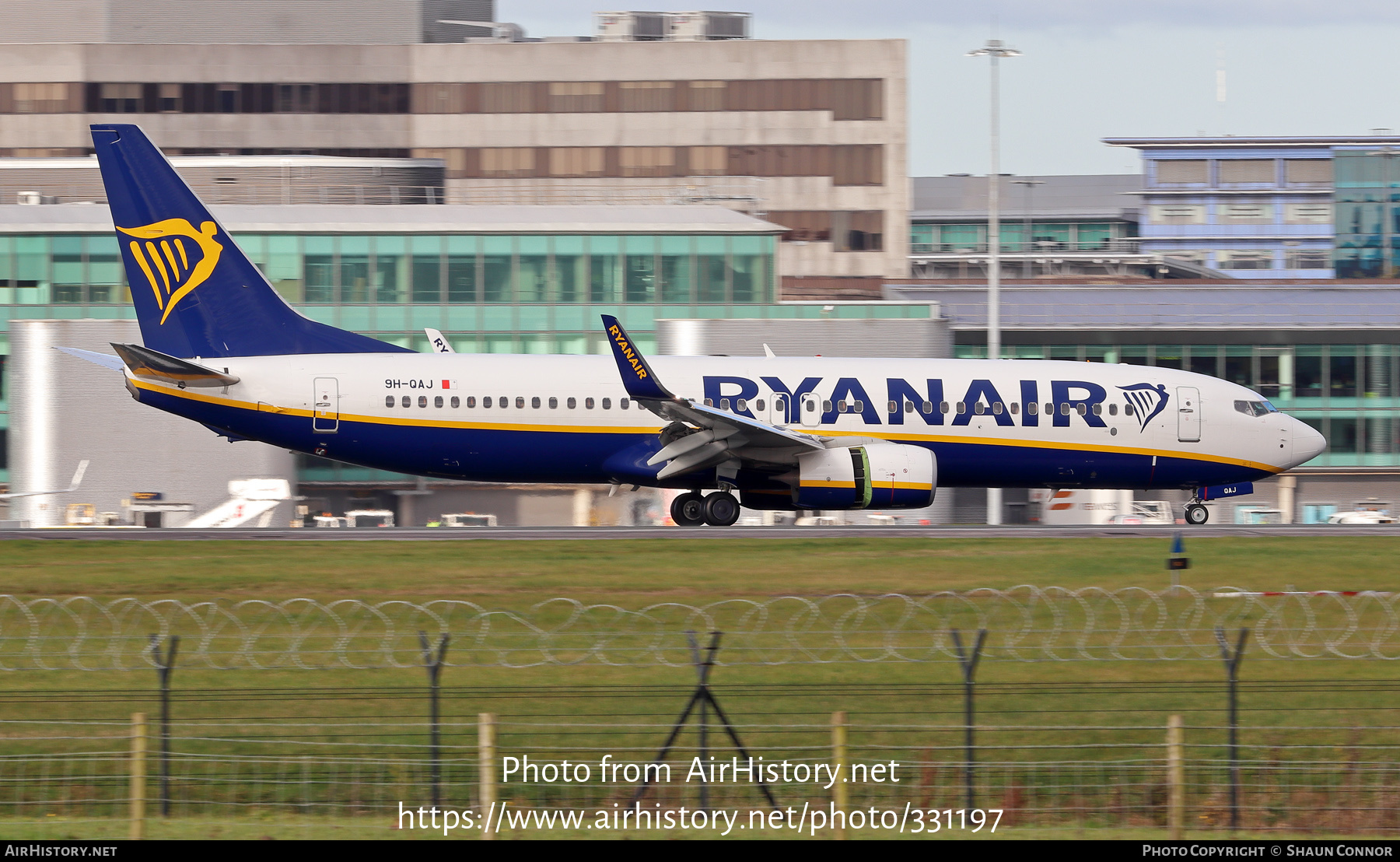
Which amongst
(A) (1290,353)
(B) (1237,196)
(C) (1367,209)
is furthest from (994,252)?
(B) (1237,196)

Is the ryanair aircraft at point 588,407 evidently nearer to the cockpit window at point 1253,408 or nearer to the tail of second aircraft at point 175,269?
the tail of second aircraft at point 175,269

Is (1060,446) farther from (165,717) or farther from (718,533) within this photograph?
(165,717)

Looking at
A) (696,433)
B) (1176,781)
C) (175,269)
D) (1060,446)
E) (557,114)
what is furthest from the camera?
(557,114)

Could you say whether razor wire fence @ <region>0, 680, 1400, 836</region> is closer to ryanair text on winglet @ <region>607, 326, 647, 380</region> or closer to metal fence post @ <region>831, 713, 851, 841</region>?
metal fence post @ <region>831, 713, 851, 841</region>

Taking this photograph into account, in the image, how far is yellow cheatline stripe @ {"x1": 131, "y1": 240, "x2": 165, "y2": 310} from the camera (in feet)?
109

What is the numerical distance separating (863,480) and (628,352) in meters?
5.66

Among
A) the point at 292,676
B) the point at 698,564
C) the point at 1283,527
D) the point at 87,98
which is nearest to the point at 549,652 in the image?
the point at 292,676

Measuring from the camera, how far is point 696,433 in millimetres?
Result: 31703

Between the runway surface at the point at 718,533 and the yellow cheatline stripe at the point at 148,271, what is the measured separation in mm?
4972

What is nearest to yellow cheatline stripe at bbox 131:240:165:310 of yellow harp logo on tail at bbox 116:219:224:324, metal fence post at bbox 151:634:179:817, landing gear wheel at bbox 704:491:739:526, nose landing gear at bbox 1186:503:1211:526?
yellow harp logo on tail at bbox 116:219:224:324

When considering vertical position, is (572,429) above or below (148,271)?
below

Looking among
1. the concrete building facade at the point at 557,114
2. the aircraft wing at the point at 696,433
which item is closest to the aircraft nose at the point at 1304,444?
the aircraft wing at the point at 696,433

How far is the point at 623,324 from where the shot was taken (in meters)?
49.3

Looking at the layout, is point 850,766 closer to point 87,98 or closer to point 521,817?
point 521,817
